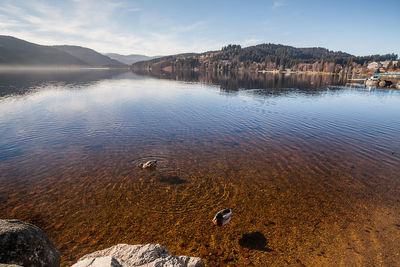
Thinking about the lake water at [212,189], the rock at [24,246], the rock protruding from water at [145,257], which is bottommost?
the lake water at [212,189]

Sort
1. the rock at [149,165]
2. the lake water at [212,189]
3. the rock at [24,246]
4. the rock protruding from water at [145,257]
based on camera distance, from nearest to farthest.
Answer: the rock at [24,246], the rock protruding from water at [145,257], the lake water at [212,189], the rock at [149,165]

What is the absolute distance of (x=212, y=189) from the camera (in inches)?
650

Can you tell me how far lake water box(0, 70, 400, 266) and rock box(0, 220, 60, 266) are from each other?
3.18 metres

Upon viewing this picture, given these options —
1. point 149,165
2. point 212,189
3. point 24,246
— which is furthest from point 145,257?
point 149,165

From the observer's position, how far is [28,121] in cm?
3378

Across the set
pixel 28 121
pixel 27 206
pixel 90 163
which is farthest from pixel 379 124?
pixel 28 121

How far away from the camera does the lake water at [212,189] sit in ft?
37.3

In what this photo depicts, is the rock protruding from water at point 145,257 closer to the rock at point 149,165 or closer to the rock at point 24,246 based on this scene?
the rock at point 24,246

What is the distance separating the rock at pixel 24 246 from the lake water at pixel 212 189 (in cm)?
318

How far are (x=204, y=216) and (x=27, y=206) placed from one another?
1316 cm

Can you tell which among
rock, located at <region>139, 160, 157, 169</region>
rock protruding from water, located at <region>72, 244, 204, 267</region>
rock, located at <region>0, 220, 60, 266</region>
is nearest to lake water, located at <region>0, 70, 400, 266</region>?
rock, located at <region>139, 160, 157, 169</region>

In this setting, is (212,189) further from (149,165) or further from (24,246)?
(24,246)

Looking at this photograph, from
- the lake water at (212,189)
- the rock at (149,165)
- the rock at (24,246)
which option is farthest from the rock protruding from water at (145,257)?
the rock at (149,165)

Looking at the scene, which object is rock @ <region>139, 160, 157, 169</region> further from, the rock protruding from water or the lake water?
the rock protruding from water
